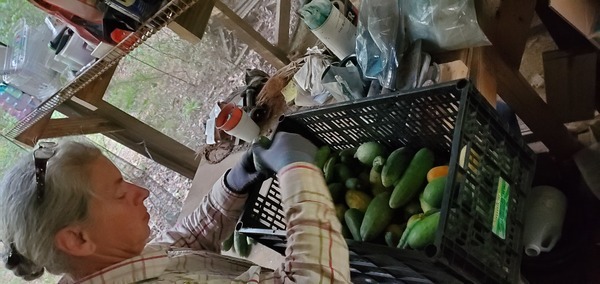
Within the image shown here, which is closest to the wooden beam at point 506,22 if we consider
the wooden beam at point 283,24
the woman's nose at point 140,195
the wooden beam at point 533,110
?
the wooden beam at point 533,110

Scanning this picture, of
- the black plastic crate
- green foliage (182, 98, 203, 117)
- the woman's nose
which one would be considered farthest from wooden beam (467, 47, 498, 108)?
green foliage (182, 98, 203, 117)

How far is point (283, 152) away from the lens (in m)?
1.14

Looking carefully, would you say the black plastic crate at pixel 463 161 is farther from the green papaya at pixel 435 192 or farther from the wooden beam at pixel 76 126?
the wooden beam at pixel 76 126

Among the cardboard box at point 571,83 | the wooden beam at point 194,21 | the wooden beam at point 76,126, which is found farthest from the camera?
the wooden beam at point 76,126

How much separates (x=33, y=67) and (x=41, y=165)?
978 mm

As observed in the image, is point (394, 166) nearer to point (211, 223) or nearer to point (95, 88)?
point (211, 223)

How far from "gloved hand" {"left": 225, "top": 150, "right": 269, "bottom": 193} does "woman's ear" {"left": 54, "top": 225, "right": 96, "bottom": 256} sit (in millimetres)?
334

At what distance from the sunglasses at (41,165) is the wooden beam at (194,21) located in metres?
0.60

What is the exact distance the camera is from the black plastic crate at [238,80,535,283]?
0.98 metres

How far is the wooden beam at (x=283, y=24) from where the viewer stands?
234cm

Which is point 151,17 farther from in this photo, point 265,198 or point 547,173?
point 547,173

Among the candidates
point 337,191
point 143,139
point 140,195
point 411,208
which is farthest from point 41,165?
point 143,139

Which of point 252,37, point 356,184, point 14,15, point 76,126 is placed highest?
point 252,37

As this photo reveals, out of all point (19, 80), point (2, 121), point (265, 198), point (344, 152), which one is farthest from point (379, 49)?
point (2, 121)
